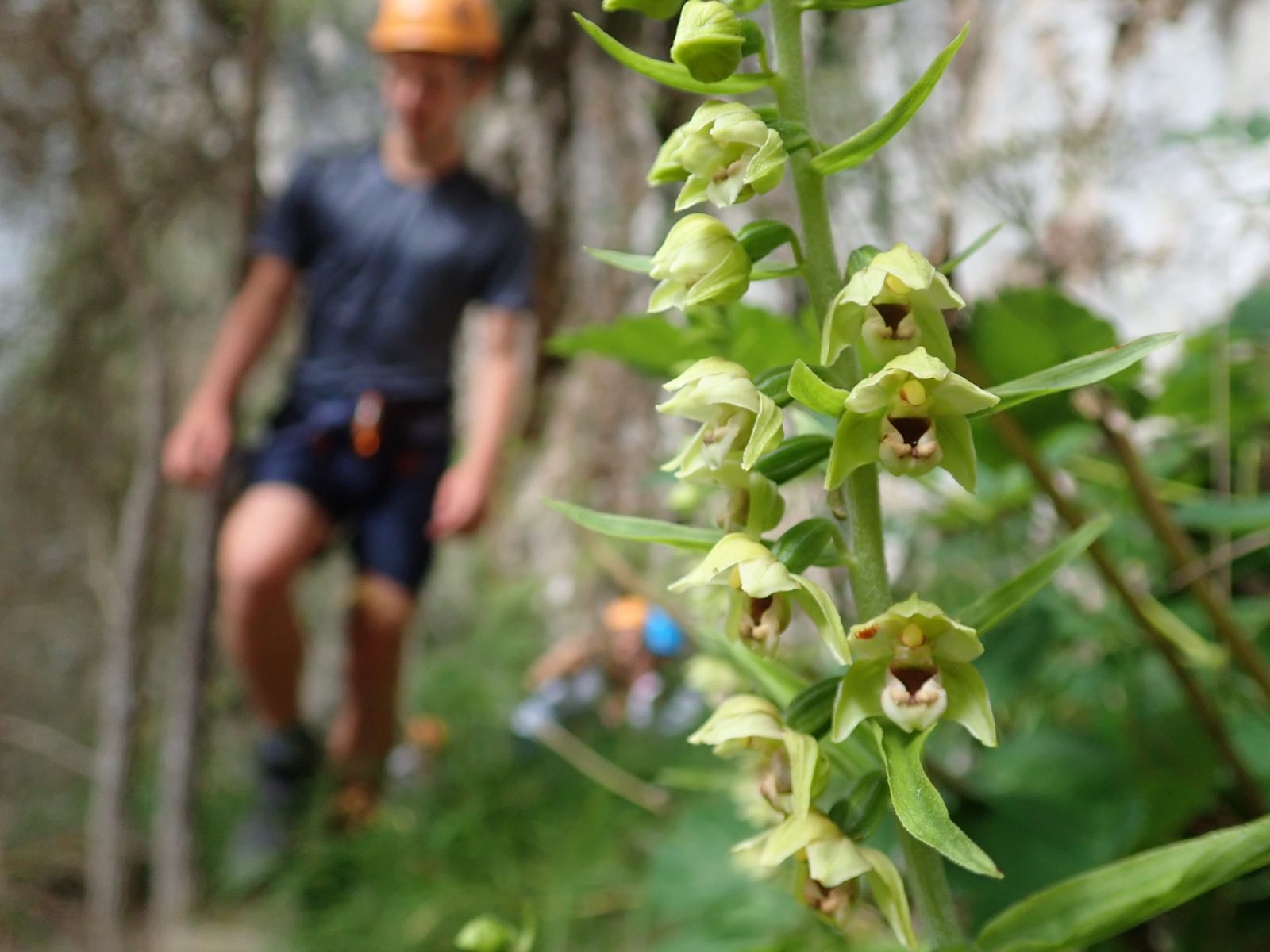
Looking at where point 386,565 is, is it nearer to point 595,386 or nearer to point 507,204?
point 507,204

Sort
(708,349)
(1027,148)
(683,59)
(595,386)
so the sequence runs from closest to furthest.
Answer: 1. (683,59)
2. (708,349)
3. (1027,148)
4. (595,386)

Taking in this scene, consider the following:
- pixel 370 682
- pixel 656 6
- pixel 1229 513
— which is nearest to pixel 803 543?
pixel 656 6

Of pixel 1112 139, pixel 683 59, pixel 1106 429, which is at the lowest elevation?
pixel 1106 429

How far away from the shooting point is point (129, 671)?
1.68m

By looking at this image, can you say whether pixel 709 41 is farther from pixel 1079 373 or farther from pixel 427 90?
pixel 427 90

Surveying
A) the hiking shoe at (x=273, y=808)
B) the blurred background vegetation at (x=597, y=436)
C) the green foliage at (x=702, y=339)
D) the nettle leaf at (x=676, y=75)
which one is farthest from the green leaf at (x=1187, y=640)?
the hiking shoe at (x=273, y=808)

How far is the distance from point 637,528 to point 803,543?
0.07 metres

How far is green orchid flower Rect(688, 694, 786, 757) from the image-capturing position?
48cm

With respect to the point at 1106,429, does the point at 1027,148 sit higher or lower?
higher

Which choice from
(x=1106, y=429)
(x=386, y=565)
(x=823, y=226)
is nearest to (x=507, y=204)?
(x=386, y=565)

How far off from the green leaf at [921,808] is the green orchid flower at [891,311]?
157 millimetres

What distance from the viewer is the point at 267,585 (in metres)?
2.00

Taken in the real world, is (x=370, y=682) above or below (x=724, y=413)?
below

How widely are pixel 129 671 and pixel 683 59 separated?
5.15 feet
